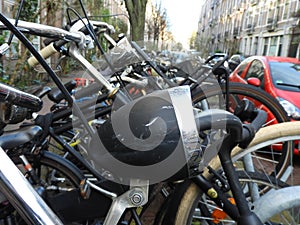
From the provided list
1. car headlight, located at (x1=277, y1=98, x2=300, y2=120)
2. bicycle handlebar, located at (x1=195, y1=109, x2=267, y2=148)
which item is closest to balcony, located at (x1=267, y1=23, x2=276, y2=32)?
car headlight, located at (x1=277, y1=98, x2=300, y2=120)

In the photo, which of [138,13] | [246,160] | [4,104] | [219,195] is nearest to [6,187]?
[4,104]

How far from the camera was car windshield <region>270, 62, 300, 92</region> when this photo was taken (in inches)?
179

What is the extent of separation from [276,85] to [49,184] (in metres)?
3.81

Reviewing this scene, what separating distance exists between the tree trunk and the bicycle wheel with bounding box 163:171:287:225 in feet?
15.9

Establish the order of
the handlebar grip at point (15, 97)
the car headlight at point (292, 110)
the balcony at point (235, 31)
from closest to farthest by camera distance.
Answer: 1. the handlebar grip at point (15, 97)
2. the car headlight at point (292, 110)
3. the balcony at point (235, 31)

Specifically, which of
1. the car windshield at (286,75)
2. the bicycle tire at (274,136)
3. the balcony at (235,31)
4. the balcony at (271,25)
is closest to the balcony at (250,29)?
the balcony at (235,31)

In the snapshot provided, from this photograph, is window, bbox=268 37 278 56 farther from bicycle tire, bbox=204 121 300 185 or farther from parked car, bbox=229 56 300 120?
bicycle tire, bbox=204 121 300 185

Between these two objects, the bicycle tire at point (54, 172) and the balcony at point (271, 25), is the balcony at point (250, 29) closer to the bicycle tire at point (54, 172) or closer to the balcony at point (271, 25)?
the balcony at point (271, 25)

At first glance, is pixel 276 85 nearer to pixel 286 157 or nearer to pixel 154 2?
pixel 286 157

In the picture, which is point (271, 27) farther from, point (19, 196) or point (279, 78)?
point (19, 196)

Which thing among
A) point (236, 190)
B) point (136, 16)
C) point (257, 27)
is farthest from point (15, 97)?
point (257, 27)

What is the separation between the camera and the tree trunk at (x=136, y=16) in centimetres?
598

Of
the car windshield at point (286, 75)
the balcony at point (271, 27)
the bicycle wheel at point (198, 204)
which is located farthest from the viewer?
the balcony at point (271, 27)

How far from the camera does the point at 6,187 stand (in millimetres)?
597
